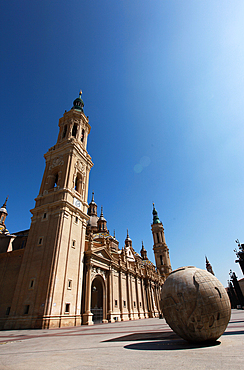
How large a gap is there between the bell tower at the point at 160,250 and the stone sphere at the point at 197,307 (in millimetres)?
65322

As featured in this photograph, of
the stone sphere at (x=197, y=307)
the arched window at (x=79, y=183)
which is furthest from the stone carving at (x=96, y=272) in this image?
the stone sphere at (x=197, y=307)

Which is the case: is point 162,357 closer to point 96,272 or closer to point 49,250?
point 49,250

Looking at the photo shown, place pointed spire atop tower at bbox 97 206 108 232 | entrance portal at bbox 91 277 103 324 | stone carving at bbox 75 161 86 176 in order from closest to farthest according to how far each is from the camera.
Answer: stone carving at bbox 75 161 86 176 < entrance portal at bbox 91 277 103 324 < pointed spire atop tower at bbox 97 206 108 232

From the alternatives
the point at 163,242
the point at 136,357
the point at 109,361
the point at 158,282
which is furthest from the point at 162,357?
the point at 163,242

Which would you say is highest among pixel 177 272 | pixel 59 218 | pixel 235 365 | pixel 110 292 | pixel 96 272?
pixel 59 218

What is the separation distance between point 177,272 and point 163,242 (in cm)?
6868

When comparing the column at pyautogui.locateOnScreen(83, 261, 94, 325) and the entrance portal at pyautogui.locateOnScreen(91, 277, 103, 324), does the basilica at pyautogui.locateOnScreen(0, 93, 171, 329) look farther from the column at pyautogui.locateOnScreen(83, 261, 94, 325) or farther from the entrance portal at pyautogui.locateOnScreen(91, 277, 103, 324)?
the entrance portal at pyautogui.locateOnScreen(91, 277, 103, 324)

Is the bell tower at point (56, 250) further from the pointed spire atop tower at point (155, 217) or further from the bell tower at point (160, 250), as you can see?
the pointed spire atop tower at point (155, 217)

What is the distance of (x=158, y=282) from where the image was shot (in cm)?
5612

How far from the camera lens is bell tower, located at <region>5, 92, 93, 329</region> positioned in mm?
20703

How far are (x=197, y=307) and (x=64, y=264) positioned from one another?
20.1 metres

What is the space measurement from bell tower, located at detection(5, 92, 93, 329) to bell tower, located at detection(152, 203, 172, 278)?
4877 cm

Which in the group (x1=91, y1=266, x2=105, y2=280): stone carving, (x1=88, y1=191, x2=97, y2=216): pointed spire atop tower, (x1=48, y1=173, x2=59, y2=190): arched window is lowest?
(x1=91, y1=266, x2=105, y2=280): stone carving

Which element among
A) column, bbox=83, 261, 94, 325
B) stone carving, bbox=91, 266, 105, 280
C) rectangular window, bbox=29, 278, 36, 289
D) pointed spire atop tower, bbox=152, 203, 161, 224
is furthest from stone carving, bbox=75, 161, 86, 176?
pointed spire atop tower, bbox=152, 203, 161, 224
